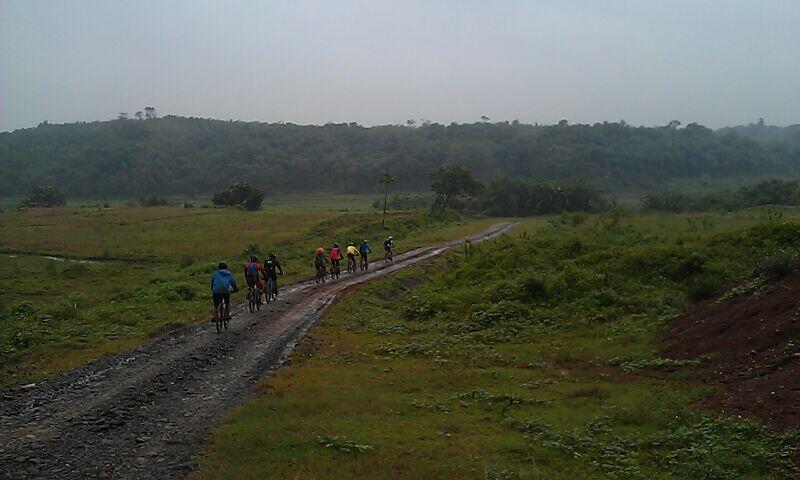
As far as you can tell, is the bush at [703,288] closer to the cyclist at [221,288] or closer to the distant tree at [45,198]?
the cyclist at [221,288]

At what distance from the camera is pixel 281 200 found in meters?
134

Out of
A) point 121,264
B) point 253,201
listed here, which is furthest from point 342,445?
point 253,201

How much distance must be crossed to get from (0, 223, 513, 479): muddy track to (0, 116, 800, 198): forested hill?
128783 mm

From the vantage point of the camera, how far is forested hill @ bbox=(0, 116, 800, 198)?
14525 centimetres

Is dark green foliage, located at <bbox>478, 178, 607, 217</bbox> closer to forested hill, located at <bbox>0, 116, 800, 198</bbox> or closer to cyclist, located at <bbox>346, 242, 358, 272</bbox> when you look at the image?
forested hill, located at <bbox>0, 116, 800, 198</bbox>

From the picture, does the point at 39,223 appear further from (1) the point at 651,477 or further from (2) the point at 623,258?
(1) the point at 651,477

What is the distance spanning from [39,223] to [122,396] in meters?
64.0

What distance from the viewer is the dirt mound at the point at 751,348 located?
9.27 m

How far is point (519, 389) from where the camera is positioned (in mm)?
12328

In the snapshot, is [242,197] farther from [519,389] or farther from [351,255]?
[519,389]

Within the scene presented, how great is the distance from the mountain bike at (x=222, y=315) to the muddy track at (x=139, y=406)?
32 cm

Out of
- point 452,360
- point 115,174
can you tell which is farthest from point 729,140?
point 452,360

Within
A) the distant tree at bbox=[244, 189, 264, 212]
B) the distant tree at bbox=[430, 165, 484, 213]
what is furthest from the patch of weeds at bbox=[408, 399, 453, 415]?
the distant tree at bbox=[244, 189, 264, 212]

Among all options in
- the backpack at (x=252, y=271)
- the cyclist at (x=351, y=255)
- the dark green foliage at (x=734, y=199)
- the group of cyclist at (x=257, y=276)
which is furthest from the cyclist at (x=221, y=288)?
the dark green foliage at (x=734, y=199)
